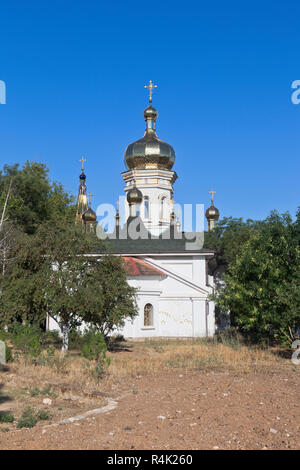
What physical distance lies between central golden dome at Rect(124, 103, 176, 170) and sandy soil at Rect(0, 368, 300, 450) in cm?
2611

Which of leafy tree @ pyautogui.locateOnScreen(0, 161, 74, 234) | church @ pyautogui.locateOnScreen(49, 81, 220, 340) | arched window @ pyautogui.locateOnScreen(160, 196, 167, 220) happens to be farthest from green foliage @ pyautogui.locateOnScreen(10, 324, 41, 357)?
arched window @ pyautogui.locateOnScreen(160, 196, 167, 220)

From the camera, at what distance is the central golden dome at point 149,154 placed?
→ 3691 cm

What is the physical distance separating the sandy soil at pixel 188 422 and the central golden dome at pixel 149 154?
26110mm

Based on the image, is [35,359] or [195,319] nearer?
[35,359]

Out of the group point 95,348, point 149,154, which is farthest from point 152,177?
point 95,348

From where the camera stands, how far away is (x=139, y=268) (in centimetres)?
2745

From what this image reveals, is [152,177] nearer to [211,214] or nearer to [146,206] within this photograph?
[146,206]

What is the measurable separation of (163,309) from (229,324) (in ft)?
23.5

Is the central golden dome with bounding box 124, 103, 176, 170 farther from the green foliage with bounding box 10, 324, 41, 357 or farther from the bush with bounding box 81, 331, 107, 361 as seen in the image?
the bush with bounding box 81, 331, 107, 361

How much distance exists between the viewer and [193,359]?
672 inches

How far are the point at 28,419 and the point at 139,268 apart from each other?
62.6 feet

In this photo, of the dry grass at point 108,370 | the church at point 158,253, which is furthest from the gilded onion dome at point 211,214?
the dry grass at point 108,370
